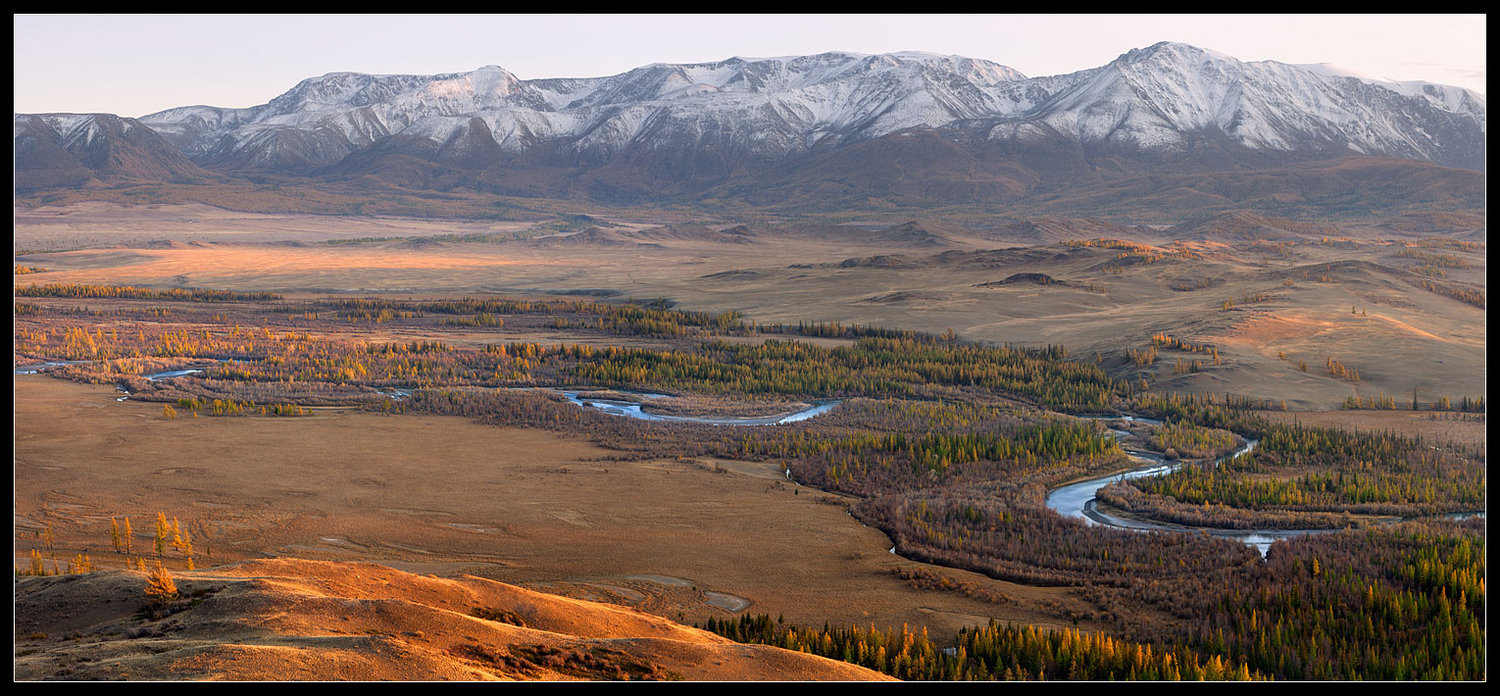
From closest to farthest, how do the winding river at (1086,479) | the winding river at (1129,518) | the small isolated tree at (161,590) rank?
1. the small isolated tree at (161,590)
2. the winding river at (1129,518)
3. the winding river at (1086,479)

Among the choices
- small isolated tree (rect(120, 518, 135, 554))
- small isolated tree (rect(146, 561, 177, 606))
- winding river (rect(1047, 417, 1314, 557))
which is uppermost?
small isolated tree (rect(146, 561, 177, 606))

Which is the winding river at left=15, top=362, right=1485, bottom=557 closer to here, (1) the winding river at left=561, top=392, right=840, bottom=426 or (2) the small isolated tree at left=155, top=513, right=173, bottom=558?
(1) the winding river at left=561, top=392, right=840, bottom=426

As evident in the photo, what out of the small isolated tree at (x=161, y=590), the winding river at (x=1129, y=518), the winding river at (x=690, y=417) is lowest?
the winding river at (x=690, y=417)

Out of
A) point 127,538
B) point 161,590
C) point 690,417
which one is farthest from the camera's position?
point 690,417

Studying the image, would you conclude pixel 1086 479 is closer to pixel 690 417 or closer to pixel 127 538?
pixel 690 417

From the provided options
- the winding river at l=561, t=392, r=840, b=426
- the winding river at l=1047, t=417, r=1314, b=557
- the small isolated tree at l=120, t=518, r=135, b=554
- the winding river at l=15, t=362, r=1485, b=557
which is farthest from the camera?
the winding river at l=561, t=392, r=840, b=426

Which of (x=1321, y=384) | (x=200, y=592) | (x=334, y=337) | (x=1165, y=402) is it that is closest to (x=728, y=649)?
(x=200, y=592)

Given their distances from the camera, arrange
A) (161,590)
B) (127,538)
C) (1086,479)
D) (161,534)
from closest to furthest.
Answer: (161,590)
(161,534)
(127,538)
(1086,479)

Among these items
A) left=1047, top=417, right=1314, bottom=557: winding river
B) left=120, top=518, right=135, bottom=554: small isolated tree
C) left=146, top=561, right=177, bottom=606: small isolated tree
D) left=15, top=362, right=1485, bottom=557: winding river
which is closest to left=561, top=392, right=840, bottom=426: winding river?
left=15, top=362, right=1485, bottom=557: winding river

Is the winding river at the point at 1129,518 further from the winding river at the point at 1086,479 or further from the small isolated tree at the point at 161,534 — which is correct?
the small isolated tree at the point at 161,534

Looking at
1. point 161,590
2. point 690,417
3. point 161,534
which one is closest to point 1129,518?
point 690,417

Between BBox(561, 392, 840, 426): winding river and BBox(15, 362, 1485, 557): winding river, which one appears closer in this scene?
BBox(15, 362, 1485, 557): winding river

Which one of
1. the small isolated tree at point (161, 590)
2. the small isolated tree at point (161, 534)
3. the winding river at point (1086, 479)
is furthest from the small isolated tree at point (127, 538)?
the winding river at point (1086, 479)
